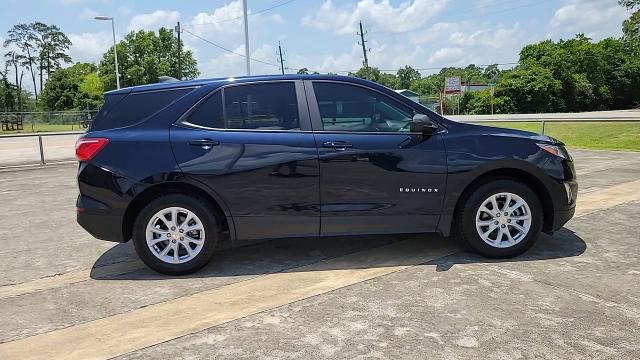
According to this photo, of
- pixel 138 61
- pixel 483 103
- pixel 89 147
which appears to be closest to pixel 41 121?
pixel 138 61

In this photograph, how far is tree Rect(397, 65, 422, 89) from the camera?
133 metres

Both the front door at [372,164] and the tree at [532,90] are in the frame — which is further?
the tree at [532,90]

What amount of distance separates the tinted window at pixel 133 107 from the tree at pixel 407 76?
5083 inches

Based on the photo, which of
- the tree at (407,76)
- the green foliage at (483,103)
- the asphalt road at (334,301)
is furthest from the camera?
the tree at (407,76)

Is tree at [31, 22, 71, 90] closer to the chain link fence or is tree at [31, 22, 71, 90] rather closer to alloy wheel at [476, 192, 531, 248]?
the chain link fence

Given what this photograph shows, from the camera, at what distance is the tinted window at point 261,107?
178 inches

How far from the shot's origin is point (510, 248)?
15.5 feet

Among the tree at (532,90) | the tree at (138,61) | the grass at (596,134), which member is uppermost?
the tree at (138,61)

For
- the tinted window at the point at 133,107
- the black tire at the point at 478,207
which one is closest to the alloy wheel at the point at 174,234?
the tinted window at the point at 133,107

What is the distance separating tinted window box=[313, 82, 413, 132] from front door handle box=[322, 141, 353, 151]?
18cm

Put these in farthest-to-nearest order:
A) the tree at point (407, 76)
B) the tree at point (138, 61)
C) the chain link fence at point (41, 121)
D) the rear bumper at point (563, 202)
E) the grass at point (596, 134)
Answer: the tree at point (407, 76)
the tree at point (138, 61)
the chain link fence at point (41, 121)
the grass at point (596, 134)
the rear bumper at point (563, 202)

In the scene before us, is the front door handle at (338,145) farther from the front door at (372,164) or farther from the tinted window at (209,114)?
the tinted window at (209,114)

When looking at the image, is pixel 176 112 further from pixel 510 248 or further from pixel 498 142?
pixel 510 248

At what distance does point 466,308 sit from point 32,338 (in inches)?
116
